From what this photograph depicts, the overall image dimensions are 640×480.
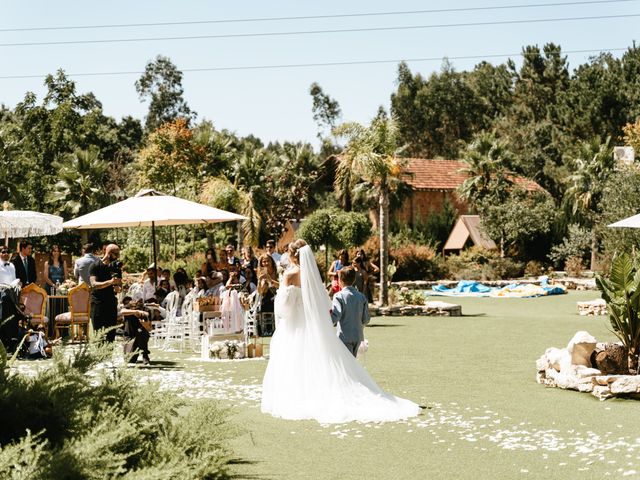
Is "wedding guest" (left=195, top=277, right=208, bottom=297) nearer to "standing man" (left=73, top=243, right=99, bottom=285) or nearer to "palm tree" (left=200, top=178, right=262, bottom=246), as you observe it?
"standing man" (left=73, top=243, right=99, bottom=285)

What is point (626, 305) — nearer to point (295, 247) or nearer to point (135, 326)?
point (295, 247)

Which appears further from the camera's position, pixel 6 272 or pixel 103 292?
pixel 6 272

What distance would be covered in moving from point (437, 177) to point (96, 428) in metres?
50.5

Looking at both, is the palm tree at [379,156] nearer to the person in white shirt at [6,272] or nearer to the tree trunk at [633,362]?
the person in white shirt at [6,272]

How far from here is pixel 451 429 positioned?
28.0 ft

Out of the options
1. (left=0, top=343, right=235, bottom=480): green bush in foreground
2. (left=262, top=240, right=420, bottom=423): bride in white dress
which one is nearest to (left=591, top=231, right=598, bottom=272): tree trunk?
(left=262, top=240, right=420, bottom=423): bride in white dress

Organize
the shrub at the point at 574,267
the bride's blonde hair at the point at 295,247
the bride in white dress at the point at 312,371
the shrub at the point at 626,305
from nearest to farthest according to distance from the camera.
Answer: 1. the bride in white dress at the point at 312,371
2. the bride's blonde hair at the point at 295,247
3. the shrub at the point at 626,305
4. the shrub at the point at 574,267

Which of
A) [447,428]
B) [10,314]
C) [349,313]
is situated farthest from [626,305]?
[10,314]

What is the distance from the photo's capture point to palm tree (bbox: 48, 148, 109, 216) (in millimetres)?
41219

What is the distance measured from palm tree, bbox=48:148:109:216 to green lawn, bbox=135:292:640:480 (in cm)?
2760

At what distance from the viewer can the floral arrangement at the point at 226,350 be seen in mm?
14523

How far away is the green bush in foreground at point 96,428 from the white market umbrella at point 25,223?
12.1 metres

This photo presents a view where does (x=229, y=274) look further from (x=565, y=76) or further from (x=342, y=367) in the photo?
(x=565, y=76)

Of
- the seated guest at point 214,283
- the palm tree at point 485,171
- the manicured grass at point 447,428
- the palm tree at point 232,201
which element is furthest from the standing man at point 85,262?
the palm tree at point 485,171
